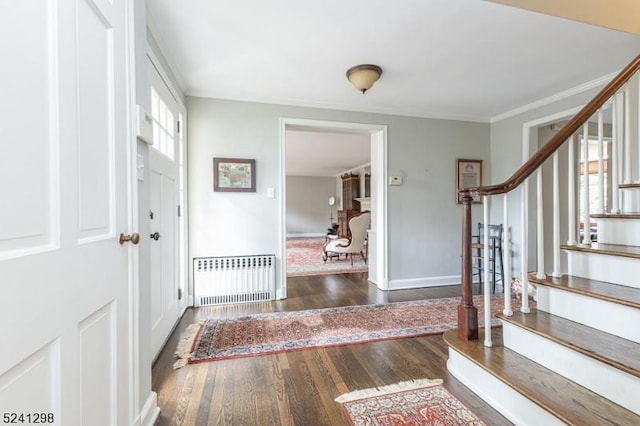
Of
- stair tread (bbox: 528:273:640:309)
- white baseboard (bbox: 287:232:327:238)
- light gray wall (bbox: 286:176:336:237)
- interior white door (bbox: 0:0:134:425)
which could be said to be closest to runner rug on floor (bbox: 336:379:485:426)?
stair tread (bbox: 528:273:640:309)

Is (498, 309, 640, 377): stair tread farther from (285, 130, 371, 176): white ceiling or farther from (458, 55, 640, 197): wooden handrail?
(285, 130, 371, 176): white ceiling

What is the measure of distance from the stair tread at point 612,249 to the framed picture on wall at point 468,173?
6.92ft

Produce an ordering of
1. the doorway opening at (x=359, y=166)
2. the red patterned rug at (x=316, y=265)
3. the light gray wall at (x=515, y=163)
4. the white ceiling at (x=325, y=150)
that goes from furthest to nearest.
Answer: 1. the white ceiling at (x=325, y=150)
2. the red patterned rug at (x=316, y=265)
3. the light gray wall at (x=515, y=163)
4. the doorway opening at (x=359, y=166)

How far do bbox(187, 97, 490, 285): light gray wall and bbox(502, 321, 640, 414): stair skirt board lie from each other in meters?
2.07

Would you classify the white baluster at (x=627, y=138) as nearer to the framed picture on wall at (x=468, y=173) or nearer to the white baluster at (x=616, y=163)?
the white baluster at (x=616, y=163)

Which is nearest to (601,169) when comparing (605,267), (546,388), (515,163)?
(605,267)

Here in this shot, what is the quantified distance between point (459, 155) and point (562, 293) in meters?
2.66

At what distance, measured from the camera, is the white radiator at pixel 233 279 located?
302cm

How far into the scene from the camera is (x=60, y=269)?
739 millimetres

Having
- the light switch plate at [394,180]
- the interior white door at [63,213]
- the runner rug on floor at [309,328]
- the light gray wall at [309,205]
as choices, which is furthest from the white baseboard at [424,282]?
the light gray wall at [309,205]

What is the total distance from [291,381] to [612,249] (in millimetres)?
2079

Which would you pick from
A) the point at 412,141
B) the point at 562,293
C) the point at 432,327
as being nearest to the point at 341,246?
the point at 412,141

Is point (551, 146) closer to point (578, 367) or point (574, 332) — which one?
point (574, 332)

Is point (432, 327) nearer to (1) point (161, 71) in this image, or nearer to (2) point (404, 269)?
(2) point (404, 269)
